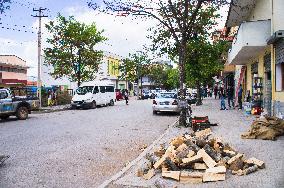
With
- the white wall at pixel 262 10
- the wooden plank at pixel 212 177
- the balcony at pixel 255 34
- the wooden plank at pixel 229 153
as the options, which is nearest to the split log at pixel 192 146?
the wooden plank at pixel 229 153

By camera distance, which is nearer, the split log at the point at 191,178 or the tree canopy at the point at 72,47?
the split log at the point at 191,178

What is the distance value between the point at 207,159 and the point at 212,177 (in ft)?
2.06

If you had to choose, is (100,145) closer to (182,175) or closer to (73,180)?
(73,180)

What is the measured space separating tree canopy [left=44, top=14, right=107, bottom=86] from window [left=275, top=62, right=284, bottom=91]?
22777 millimetres

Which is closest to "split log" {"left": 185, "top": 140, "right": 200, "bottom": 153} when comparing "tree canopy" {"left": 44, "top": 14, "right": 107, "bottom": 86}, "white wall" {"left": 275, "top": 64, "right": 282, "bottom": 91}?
"white wall" {"left": 275, "top": 64, "right": 282, "bottom": 91}

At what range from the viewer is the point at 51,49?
34938 mm

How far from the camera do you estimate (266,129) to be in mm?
10969

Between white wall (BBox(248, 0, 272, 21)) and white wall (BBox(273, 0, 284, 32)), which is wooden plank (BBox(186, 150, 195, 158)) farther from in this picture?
white wall (BBox(248, 0, 272, 21))

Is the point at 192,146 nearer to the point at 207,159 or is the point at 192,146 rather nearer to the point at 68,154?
the point at 207,159

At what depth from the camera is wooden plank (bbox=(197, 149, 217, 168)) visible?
278 inches

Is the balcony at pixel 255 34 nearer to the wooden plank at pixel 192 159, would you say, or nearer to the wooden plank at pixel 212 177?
the wooden plank at pixel 192 159

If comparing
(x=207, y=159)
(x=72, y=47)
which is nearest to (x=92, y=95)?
(x=72, y=47)

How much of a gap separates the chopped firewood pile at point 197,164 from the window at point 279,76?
27.0 ft

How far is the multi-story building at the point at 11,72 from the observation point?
41.8 metres
